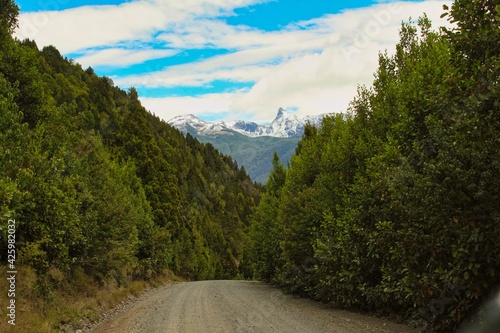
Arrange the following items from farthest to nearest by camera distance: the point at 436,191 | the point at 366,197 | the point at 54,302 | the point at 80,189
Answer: the point at 80,189
the point at 366,197
the point at 54,302
the point at 436,191

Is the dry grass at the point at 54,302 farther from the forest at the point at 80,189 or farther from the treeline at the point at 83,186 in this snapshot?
the treeline at the point at 83,186

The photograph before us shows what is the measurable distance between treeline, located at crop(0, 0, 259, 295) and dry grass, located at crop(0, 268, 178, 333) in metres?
0.34

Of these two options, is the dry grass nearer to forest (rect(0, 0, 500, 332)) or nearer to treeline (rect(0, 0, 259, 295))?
forest (rect(0, 0, 500, 332))

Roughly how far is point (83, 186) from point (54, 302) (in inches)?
275

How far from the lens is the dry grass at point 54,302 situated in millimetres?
12188

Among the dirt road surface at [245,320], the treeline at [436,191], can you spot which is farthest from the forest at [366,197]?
the dirt road surface at [245,320]

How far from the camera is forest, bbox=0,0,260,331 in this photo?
14.4 m

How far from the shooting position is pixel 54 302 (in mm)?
15312

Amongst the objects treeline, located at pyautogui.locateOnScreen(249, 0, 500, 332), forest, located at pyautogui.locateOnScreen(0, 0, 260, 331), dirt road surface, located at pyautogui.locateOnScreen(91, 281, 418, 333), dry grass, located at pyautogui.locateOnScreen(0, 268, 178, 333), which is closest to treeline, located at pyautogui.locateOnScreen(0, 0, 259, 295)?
forest, located at pyautogui.locateOnScreen(0, 0, 260, 331)

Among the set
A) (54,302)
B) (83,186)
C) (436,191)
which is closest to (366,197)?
(436,191)

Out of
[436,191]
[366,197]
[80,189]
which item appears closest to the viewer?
[436,191]

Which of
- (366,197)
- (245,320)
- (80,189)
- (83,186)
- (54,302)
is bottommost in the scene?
(245,320)

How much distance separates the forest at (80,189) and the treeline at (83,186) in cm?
5

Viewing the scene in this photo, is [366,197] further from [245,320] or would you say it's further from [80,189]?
[80,189]
